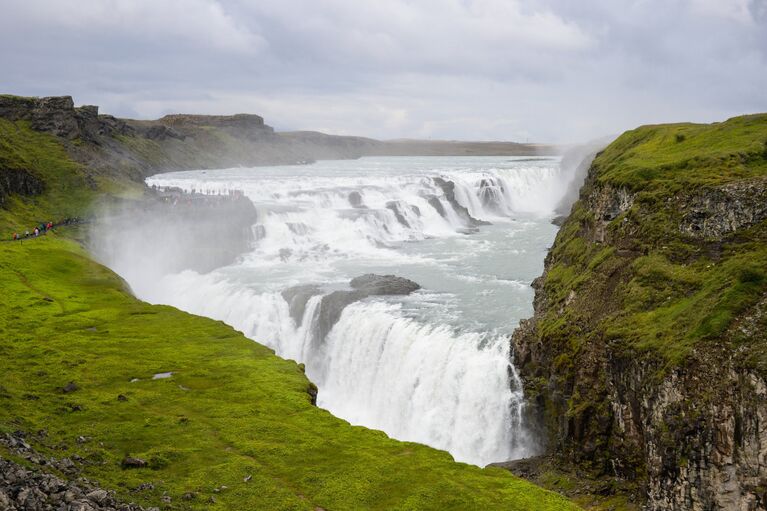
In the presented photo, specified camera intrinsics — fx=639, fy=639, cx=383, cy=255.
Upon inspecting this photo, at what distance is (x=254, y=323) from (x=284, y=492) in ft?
93.8

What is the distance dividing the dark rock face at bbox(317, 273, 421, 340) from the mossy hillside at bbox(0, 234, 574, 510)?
31.3ft

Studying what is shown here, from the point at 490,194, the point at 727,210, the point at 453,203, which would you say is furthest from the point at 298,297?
the point at 490,194

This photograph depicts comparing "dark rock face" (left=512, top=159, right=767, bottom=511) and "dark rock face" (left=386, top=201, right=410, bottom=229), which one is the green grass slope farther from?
"dark rock face" (left=386, top=201, right=410, bottom=229)

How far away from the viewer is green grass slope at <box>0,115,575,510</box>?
1755cm

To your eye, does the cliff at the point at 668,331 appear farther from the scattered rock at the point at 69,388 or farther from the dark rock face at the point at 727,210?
the scattered rock at the point at 69,388

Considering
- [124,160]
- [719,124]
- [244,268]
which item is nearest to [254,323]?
[244,268]

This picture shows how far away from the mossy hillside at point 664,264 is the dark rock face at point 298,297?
17067 millimetres

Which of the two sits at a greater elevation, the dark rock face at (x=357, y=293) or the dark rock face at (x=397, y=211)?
the dark rock face at (x=397, y=211)

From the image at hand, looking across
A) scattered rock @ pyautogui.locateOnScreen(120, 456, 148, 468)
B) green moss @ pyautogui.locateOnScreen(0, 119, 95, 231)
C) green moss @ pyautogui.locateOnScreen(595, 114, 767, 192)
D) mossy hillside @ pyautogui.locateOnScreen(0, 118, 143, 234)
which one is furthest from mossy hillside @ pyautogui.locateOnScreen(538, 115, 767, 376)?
green moss @ pyautogui.locateOnScreen(0, 119, 95, 231)

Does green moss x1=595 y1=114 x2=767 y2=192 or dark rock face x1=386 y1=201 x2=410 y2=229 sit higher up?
green moss x1=595 y1=114 x2=767 y2=192

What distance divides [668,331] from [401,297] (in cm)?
2231

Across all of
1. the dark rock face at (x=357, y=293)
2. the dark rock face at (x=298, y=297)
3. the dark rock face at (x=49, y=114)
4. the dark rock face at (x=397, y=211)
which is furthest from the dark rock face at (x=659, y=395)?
the dark rock face at (x=49, y=114)

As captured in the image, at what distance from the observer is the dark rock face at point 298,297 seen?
4347cm

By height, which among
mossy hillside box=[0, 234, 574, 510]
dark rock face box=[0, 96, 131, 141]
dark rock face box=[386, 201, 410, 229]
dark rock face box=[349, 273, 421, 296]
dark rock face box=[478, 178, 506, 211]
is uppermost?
dark rock face box=[0, 96, 131, 141]
